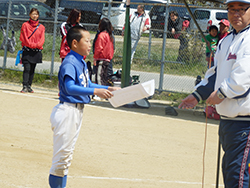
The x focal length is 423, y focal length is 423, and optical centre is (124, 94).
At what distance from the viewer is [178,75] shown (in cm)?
1168

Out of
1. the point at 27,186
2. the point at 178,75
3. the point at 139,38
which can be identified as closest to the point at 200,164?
the point at 27,186

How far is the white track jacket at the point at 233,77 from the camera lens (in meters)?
3.47

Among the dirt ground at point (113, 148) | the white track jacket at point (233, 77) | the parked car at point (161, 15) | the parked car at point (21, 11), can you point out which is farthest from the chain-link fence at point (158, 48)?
the white track jacket at point (233, 77)

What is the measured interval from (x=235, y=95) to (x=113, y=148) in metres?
3.49

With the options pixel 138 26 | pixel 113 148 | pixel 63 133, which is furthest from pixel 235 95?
pixel 138 26

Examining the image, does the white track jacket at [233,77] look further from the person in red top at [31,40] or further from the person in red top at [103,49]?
the person in red top at [31,40]

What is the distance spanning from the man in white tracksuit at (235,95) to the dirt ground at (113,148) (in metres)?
1.66

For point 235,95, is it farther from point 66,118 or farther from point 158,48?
point 158,48

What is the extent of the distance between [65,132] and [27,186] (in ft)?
3.28

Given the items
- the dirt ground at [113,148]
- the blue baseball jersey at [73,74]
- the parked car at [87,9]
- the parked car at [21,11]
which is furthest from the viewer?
the parked car at [21,11]

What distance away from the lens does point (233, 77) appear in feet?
11.4

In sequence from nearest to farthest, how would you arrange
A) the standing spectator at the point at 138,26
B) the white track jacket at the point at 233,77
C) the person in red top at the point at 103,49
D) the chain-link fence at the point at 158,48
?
the white track jacket at the point at 233,77, the person in red top at the point at 103,49, the chain-link fence at the point at 158,48, the standing spectator at the point at 138,26

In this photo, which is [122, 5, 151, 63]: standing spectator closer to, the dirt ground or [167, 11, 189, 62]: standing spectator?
[167, 11, 189, 62]: standing spectator

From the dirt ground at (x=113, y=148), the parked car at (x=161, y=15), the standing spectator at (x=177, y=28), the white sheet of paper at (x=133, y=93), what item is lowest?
Answer: the dirt ground at (x=113, y=148)
